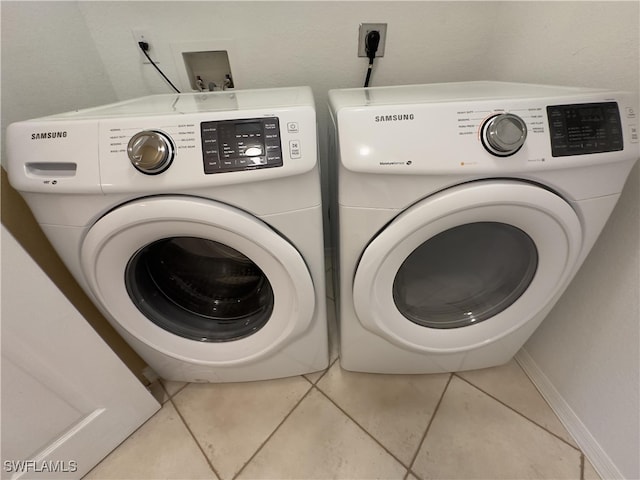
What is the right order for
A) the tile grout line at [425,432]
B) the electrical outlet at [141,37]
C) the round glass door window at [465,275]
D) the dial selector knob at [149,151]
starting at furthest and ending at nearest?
1. the electrical outlet at [141,37]
2. the tile grout line at [425,432]
3. the round glass door window at [465,275]
4. the dial selector knob at [149,151]

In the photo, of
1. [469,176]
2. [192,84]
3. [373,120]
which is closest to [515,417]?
[469,176]

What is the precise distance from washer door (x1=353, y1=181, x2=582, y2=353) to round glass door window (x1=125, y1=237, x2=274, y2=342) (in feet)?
0.92

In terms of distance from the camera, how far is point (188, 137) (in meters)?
0.45

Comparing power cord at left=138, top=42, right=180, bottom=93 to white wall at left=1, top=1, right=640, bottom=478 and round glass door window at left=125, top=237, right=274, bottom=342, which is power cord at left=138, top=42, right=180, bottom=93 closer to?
white wall at left=1, top=1, right=640, bottom=478

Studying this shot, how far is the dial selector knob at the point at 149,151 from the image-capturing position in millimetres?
436

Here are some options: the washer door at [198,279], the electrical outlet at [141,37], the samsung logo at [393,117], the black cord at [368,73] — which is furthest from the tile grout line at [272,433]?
the electrical outlet at [141,37]

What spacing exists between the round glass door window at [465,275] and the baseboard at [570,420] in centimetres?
40

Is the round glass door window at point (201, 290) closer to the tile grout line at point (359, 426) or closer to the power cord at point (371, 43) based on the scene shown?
the tile grout line at point (359, 426)

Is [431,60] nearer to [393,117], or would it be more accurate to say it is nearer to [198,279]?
[393,117]

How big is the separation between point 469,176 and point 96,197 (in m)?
0.63

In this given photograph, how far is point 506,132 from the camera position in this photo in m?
0.44

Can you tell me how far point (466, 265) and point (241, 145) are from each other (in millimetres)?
593

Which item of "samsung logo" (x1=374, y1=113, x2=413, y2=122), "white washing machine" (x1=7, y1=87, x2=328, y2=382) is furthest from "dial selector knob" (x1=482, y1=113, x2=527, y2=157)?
"white washing machine" (x1=7, y1=87, x2=328, y2=382)

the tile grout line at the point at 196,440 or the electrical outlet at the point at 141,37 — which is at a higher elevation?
the electrical outlet at the point at 141,37
